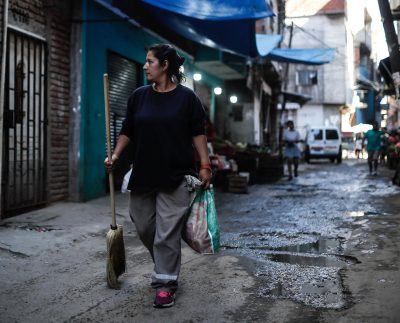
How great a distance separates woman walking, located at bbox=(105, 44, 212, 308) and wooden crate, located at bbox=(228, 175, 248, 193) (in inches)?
280

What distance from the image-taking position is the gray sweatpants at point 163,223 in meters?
3.31

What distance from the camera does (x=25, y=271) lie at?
4.17m

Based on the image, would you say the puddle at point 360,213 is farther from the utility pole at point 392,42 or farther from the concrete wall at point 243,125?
the concrete wall at point 243,125

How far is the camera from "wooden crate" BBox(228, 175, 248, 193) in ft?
34.7

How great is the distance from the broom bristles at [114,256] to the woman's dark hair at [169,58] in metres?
1.28

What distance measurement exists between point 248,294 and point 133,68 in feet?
25.3

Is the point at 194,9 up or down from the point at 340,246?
up

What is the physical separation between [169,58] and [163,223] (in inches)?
47.6

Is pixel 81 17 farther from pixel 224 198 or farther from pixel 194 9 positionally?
pixel 224 198

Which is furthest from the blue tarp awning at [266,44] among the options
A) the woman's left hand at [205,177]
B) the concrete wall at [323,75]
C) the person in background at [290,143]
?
the concrete wall at [323,75]

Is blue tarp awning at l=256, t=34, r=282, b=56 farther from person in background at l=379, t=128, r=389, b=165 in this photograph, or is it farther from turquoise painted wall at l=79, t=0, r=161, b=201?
person in background at l=379, t=128, r=389, b=165

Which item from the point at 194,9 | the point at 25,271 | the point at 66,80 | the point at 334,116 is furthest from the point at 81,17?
the point at 334,116

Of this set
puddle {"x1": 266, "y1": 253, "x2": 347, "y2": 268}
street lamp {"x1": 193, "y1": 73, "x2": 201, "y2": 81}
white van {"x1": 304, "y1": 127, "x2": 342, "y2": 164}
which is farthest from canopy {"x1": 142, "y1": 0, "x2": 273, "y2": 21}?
white van {"x1": 304, "y1": 127, "x2": 342, "y2": 164}

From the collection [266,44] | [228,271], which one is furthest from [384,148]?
[228,271]
